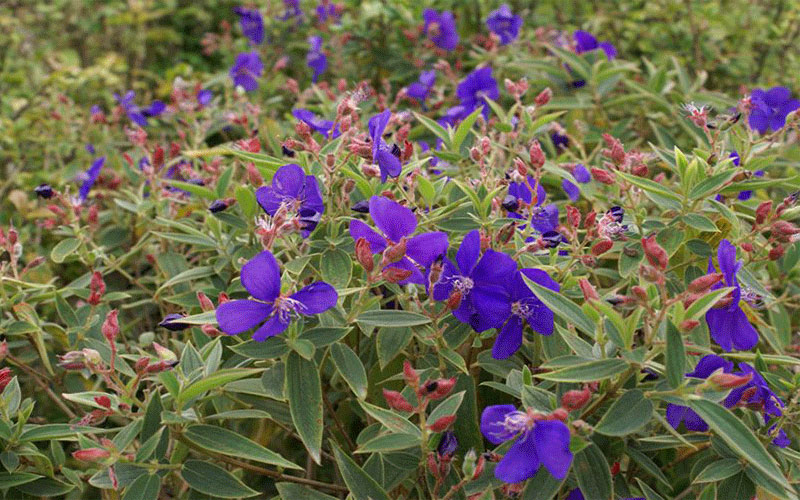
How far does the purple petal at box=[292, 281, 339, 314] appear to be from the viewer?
1018 mm

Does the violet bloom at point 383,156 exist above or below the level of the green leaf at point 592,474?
above

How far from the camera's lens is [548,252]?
123cm

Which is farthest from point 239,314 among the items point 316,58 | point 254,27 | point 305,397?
point 254,27

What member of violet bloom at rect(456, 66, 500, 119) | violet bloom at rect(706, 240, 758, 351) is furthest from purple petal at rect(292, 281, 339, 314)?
violet bloom at rect(456, 66, 500, 119)

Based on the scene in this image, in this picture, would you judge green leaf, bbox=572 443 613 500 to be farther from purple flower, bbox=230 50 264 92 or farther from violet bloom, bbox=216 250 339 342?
purple flower, bbox=230 50 264 92

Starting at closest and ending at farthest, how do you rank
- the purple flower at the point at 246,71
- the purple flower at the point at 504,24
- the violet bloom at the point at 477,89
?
the violet bloom at the point at 477,89, the purple flower at the point at 504,24, the purple flower at the point at 246,71

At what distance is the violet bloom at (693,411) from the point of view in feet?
3.45

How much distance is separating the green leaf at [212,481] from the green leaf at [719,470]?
646mm

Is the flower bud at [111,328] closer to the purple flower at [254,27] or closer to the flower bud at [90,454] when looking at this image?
the flower bud at [90,454]

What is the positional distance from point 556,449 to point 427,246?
1.12ft

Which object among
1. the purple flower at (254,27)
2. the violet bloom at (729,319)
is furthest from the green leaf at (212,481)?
the purple flower at (254,27)

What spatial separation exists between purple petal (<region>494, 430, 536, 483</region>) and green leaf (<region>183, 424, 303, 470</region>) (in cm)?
30

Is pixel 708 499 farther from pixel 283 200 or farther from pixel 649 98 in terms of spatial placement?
pixel 649 98

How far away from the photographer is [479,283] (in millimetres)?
1129
